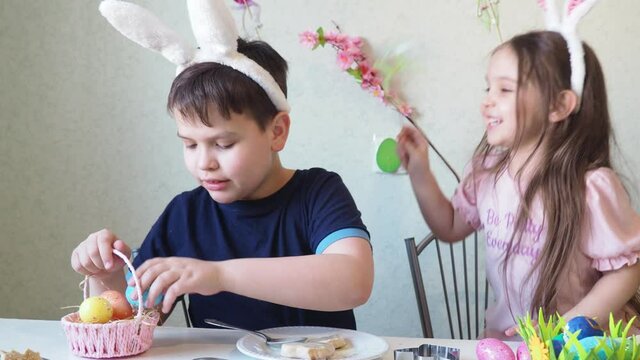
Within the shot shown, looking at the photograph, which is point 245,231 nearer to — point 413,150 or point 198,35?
point 198,35

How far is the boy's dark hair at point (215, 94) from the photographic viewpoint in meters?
1.24

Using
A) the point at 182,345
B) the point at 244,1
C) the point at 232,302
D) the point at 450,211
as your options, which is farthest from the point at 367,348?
the point at 244,1

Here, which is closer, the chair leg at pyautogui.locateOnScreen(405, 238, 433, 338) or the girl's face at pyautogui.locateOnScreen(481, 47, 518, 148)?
the girl's face at pyautogui.locateOnScreen(481, 47, 518, 148)

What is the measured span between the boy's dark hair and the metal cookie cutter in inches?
19.4

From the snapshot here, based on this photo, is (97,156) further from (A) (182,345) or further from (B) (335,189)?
(A) (182,345)

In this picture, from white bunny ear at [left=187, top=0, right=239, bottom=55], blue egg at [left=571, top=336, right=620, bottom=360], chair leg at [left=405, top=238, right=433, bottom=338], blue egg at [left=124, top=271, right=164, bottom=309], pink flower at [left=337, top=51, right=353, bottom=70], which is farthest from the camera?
pink flower at [left=337, top=51, right=353, bottom=70]

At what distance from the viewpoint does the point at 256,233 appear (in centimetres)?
139

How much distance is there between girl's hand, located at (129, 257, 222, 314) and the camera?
3.41 ft

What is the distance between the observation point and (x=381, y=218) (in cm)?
211

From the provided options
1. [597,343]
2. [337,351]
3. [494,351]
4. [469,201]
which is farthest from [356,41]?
[597,343]

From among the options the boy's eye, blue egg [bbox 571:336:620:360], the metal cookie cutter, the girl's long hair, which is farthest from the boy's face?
blue egg [bbox 571:336:620:360]

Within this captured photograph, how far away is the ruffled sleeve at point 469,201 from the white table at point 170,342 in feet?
2.12

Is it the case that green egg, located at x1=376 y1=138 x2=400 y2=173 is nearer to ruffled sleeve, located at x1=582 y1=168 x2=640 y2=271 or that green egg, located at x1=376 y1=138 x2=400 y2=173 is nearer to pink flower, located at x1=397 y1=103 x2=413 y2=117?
pink flower, located at x1=397 y1=103 x2=413 y2=117

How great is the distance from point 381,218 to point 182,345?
1.10 metres
